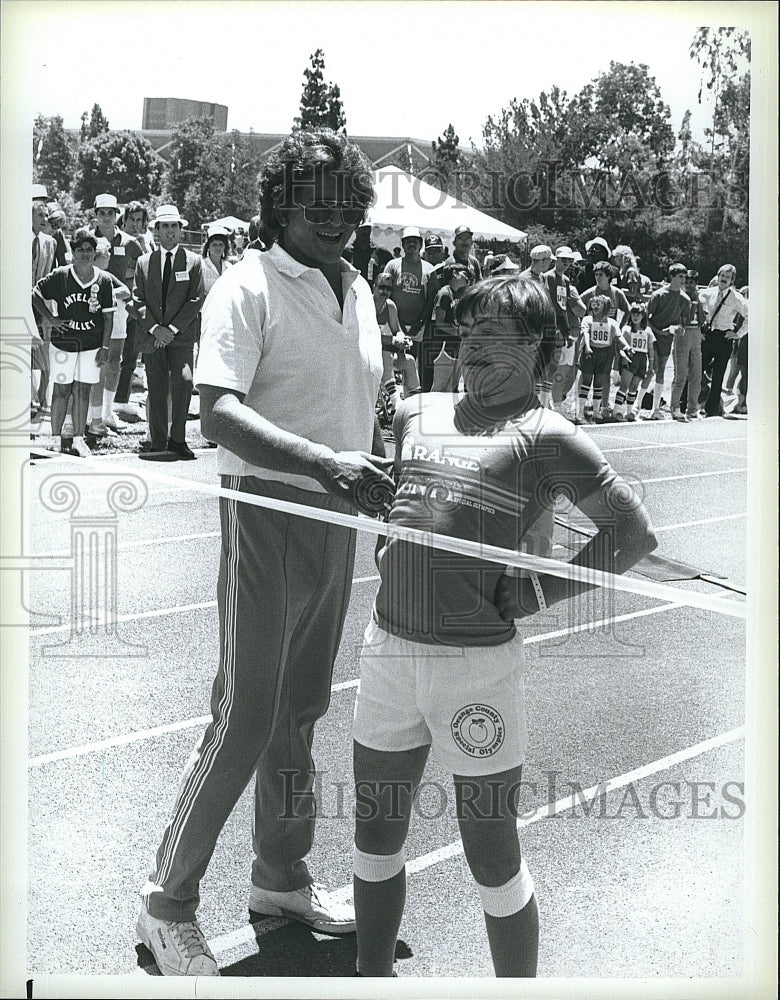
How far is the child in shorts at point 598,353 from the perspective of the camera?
2.92m

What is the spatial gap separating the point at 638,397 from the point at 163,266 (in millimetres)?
1152

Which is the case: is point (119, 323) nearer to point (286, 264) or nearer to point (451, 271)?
point (286, 264)

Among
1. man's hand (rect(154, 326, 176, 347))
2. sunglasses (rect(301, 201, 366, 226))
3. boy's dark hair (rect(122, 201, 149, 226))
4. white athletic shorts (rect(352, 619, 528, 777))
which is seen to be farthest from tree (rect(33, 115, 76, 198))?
white athletic shorts (rect(352, 619, 528, 777))

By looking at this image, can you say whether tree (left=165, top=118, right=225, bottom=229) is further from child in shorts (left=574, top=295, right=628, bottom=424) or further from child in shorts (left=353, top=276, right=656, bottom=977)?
A: child in shorts (left=574, top=295, right=628, bottom=424)

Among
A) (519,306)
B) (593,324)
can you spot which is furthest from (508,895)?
(593,324)

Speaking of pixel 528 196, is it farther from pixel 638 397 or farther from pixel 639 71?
pixel 638 397

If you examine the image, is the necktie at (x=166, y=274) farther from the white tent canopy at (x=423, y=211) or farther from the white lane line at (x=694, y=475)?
the white lane line at (x=694, y=475)

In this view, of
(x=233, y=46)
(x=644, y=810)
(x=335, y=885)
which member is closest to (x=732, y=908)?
(x=644, y=810)

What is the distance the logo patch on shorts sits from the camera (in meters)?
2.45

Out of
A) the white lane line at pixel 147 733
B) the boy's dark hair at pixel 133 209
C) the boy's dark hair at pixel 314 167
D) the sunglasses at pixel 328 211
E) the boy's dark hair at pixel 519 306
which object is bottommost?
the white lane line at pixel 147 733

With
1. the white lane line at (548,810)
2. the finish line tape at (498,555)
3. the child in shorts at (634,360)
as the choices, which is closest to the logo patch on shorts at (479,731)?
the finish line tape at (498,555)

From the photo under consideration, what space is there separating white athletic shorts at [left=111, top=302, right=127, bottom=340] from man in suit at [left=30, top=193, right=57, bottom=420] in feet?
0.68

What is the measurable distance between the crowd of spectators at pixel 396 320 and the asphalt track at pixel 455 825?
0.37 feet

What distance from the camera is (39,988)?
287 centimetres
